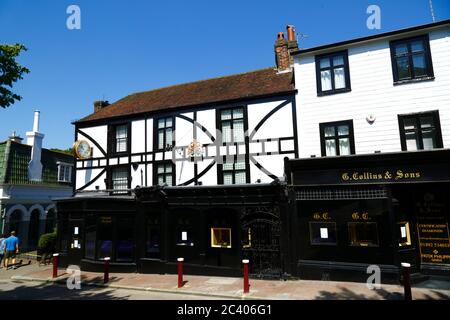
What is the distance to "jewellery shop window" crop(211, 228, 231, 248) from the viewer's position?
42.3 feet

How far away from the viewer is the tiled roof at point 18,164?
754 inches

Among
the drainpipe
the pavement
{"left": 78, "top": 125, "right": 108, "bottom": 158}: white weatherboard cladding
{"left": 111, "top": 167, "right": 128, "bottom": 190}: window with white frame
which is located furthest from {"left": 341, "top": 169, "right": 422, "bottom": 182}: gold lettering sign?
the drainpipe

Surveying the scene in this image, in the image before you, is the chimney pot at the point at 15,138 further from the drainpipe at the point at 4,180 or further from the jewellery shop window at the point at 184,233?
the jewellery shop window at the point at 184,233

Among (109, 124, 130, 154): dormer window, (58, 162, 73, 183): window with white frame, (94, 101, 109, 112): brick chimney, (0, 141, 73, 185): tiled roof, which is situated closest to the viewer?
(109, 124, 130, 154): dormer window

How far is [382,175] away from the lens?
→ 35.3 feet

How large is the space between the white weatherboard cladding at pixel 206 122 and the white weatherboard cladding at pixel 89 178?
5.83 metres

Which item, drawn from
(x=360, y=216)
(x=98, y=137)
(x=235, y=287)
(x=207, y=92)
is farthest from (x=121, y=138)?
(x=360, y=216)

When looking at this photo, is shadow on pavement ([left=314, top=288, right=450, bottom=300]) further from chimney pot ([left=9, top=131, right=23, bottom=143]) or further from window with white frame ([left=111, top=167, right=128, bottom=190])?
chimney pot ([left=9, top=131, right=23, bottom=143])

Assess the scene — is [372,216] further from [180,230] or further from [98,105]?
[98,105]

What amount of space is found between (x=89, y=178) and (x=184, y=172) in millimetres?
5731

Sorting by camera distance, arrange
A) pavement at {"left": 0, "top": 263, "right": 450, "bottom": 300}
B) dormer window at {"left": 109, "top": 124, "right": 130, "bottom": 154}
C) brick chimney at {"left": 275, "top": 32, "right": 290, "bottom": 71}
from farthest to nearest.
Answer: dormer window at {"left": 109, "top": 124, "right": 130, "bottom": 154} < brick chimney at {"left": 275, "top": 32, "right": 290, "bottom": 71} < pavement at {"left": 0, "top": 263, "right": 450, "bottom": 300}

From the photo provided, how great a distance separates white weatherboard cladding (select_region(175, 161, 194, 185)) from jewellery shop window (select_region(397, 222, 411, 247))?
8.64 meters
